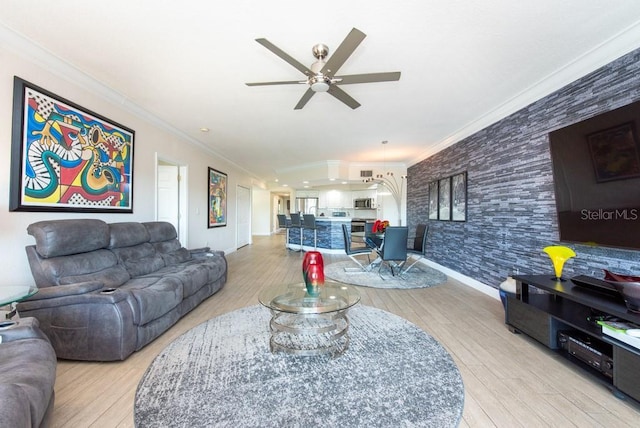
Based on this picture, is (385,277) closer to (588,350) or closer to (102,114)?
(588,350)

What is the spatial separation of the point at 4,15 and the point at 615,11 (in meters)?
4.47

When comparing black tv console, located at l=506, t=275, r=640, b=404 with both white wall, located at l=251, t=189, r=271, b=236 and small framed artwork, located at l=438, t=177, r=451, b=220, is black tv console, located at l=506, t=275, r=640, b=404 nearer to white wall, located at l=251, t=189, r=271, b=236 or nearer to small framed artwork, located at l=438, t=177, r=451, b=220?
small framed artwork, located at l=438, t=177, r=451, b=220

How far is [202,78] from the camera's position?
110 inches

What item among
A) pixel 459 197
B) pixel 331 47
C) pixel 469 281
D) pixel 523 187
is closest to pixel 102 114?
pixel 331 47

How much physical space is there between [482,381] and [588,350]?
797mm

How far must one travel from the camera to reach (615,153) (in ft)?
6.50

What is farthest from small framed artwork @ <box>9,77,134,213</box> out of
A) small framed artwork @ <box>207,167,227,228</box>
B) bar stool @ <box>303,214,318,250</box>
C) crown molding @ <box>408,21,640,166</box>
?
crown molding @ <box>408,21,640,166</box>

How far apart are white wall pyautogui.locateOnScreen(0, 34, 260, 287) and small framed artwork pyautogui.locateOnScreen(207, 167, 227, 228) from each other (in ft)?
0.66

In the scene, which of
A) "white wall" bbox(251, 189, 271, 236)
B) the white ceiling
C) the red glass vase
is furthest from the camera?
"white wall" bbox(251, 189, 271, 236)

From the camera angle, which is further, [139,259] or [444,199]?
[444,199]

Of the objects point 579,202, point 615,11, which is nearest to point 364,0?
point 615,11

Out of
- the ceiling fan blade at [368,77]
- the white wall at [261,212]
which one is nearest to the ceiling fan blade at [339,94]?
the ceiling fan blade at [368,77]

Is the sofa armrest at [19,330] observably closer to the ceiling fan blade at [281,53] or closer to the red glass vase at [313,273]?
the red glass vase at [313,273]

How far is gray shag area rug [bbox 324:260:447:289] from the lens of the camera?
417 cm
